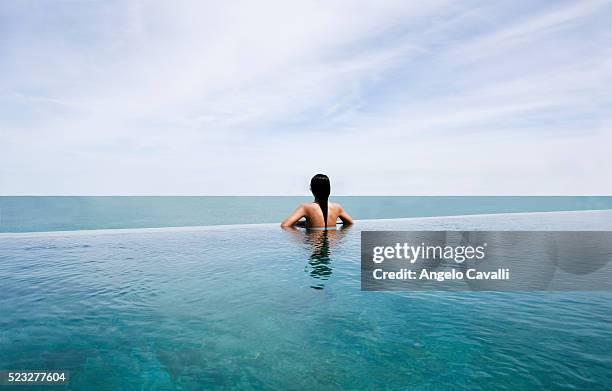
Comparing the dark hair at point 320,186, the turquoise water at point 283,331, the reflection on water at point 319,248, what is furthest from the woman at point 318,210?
the turquoise water at point 283,331

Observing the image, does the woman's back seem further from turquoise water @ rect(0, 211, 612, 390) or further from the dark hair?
turquoise water @ rect(0, 211, 612, 390)

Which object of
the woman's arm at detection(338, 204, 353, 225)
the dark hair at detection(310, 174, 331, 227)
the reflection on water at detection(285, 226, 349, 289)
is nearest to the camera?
the reflection on water at detection(285, 226, 349, 289)

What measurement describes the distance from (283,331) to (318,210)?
8.14 metres

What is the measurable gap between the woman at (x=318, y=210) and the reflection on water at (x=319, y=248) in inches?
13.9

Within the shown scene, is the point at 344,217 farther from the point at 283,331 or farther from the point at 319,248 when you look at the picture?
the point at 283,331

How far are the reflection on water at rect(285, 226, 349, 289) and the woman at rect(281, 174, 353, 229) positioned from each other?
0.35m

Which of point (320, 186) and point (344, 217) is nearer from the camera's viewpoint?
point (320, 186)

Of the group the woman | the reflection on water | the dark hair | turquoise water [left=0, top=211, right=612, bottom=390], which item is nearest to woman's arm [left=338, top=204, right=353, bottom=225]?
the woman

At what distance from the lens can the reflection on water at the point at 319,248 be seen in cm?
684

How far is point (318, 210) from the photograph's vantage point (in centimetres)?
1227

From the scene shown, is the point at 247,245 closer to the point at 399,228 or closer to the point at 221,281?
the point at 221,281

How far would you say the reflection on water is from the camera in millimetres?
6844

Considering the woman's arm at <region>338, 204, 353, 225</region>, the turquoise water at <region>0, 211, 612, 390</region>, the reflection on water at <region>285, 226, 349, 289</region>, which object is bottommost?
the turquoise water at <region>0, 211, 612, 390</region>

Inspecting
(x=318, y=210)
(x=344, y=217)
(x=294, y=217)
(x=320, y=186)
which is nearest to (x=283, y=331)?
(x=320, y=186)
